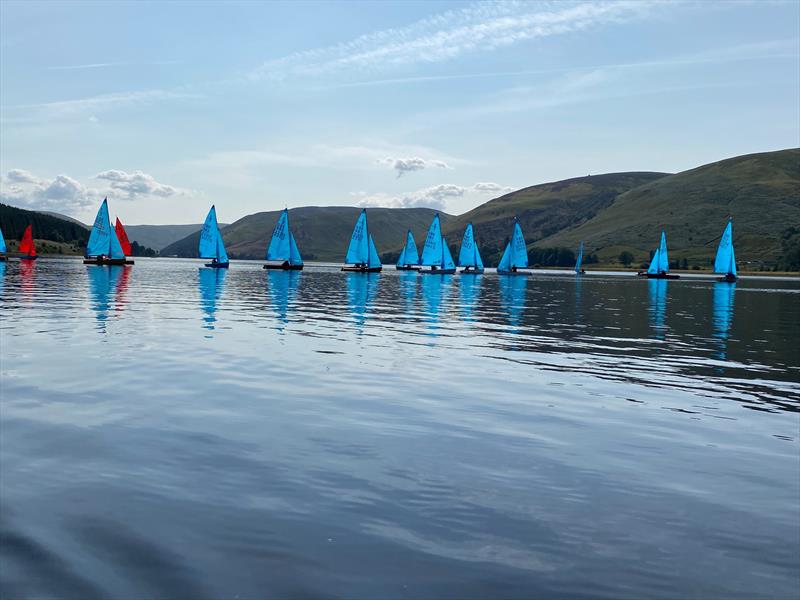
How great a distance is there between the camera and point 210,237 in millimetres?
145500

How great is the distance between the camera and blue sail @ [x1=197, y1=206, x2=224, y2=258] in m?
138

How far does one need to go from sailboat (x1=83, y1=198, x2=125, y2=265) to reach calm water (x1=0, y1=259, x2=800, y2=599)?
10843 centimetres

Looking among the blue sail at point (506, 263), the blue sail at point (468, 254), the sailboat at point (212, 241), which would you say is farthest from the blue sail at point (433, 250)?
the sailboat at point (212, 241)

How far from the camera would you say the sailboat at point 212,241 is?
453 feet

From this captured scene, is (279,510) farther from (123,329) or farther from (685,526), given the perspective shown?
(123,329)

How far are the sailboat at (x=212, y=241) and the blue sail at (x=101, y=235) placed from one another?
58.4ft

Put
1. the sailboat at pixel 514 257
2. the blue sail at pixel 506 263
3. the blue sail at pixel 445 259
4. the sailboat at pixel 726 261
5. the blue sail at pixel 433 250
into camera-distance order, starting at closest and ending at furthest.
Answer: the sailboat at pixel 726 261 → the blue sail at pixel 433 250 → the sailboat at pixel 514 257 → the blue sail at pixel 445 259 → the blue sail at pixel 506 263

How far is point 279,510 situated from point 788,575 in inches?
281

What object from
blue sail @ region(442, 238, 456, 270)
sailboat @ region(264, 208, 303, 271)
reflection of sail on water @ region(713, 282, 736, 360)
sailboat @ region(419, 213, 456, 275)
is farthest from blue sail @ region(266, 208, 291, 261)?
reflection of sail on water @ region(713, 282, 736, 360)

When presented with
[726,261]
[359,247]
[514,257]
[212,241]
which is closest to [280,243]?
[212,241]

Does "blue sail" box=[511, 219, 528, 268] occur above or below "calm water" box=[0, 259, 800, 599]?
above

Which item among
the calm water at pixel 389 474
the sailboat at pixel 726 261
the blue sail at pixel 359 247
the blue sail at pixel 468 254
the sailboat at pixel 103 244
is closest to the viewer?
the calm water at pixel 389 474

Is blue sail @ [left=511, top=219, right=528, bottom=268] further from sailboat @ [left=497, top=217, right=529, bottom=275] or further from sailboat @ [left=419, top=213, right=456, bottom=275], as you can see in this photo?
sailboat @ [left=419, top=213, right=456, bottom=275]

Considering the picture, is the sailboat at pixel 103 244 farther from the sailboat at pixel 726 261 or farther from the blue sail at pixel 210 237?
the sailboat at pixel 726 261
